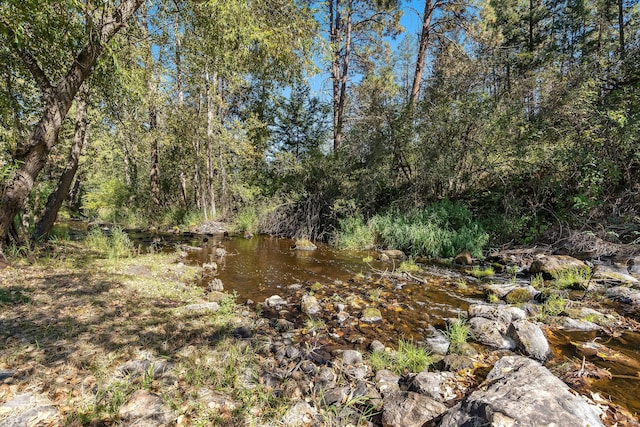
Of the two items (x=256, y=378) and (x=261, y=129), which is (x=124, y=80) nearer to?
(x=256, y=378)

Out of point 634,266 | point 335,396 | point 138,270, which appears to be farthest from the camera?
point 634,266

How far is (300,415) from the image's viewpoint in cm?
226

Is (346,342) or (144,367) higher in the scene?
(144,367)

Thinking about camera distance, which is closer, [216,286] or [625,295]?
[625,295]

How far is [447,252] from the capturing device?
8781 millimetres

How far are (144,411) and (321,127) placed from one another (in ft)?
58.7

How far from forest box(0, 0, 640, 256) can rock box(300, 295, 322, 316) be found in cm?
415

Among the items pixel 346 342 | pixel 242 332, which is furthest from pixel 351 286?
pixel 242 332

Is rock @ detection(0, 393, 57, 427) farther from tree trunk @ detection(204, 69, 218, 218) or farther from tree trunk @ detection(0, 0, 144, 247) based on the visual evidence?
tree trunk @ detection(204, 69, 218, 218)

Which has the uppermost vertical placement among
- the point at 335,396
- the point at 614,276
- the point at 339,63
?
the point at 339,63

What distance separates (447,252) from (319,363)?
6813mm

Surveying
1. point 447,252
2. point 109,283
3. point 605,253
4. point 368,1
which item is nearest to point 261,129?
point 368,1

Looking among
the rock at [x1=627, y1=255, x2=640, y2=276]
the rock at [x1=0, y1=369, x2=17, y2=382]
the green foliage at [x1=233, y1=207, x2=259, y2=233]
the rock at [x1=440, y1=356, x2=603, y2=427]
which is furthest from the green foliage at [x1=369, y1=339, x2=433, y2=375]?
the green foliage at [x1=233, y1=207, x2=259, y2=233]

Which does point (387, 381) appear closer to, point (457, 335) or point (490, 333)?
point (457, 335)
